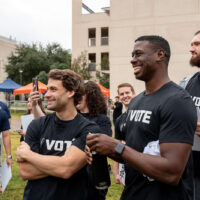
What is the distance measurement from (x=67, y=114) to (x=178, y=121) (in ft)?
4.25

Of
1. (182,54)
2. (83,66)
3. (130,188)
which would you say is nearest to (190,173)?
(130,188)

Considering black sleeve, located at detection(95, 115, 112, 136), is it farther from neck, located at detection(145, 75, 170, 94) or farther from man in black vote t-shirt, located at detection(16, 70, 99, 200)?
neck, located at detection(145, 75, 170, 94)

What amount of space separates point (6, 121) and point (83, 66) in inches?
1005

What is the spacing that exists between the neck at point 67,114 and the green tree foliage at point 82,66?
25.9 meters

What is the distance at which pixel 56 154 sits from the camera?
96.1 inches

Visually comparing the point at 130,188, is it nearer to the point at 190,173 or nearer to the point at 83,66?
the point at 190,173

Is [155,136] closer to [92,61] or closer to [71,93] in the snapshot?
[71,93]

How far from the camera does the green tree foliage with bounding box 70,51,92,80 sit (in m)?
28.7

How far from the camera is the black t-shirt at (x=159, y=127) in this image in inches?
63.5

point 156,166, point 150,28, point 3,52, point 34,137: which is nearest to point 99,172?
point 156,166

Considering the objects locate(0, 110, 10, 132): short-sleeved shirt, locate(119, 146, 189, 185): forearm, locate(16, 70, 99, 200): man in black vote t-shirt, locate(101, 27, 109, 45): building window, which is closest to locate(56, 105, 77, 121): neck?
locate(16, 70, 99, 200): man in black vote t-shirt

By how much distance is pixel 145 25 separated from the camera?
20656mm

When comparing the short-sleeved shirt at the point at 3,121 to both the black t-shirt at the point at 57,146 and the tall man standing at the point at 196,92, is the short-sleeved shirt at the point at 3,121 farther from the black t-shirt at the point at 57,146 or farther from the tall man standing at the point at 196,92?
the tall man standing at the point at 196,92

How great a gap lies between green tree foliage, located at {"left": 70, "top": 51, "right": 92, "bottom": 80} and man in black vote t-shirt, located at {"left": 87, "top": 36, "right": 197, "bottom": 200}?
26.6 meters
